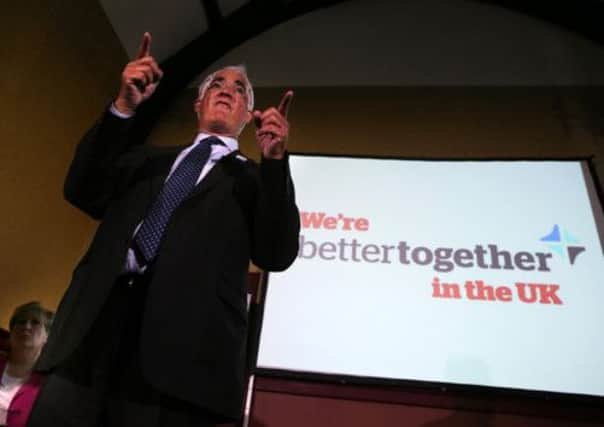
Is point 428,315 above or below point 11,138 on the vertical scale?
below

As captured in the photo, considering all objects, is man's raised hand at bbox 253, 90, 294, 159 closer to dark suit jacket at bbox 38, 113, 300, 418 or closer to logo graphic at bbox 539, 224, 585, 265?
dark suit jacket at bbox 38, 113, 300, 418

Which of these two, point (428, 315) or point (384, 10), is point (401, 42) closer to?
point (384, 10)

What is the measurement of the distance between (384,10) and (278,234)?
2513 millimetres

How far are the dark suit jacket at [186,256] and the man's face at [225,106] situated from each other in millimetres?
133

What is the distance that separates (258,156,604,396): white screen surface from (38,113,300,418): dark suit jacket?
39.0 inches

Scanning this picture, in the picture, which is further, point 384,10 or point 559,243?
point 384,10

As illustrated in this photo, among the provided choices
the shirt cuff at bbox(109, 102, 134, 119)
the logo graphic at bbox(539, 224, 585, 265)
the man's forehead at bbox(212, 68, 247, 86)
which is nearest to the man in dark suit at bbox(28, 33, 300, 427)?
the shirt cuff at bbox(109, 102, 134, 119)

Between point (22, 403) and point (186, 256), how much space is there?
1325 millimetres

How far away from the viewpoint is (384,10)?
288cm

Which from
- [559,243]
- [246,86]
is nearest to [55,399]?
[246,86]

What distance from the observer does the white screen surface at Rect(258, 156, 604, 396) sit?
5.55 feet

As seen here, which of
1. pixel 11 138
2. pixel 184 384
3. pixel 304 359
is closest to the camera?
pixel 184 384

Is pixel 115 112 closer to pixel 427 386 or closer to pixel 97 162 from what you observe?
pixel 97 162

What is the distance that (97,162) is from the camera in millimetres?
859
